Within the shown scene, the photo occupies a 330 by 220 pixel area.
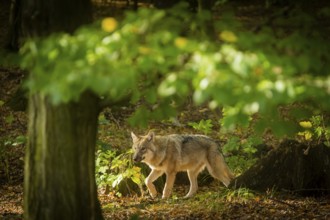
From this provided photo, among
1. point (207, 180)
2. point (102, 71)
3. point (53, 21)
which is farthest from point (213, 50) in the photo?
point (207, 180)

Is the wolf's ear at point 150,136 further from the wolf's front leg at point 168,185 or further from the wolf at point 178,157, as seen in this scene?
the wolf's front leg at point 168,185

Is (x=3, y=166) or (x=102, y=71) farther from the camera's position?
(x=3, y=166)

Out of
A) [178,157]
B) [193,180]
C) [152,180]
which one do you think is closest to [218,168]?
[193,180]

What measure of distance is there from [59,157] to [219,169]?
18.9 feet

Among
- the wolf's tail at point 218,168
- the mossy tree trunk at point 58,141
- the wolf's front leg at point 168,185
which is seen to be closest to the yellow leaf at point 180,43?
the mossy tree trunk at point 58,141

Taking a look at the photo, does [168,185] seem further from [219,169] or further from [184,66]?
[184,66]

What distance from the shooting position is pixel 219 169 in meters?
10.9

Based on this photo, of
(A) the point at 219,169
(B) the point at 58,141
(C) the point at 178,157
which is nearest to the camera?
(B) the point at 58,141

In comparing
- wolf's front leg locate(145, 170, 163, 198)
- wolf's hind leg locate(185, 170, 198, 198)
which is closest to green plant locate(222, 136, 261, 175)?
wolf's hind leg locate(185, 170, 198, 198)

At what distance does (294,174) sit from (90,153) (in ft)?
14.5

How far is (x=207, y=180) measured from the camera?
12047mm

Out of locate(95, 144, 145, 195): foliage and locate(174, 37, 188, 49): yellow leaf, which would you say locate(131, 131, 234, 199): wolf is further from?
locate(174, 37, 188, 49): yellow leaf

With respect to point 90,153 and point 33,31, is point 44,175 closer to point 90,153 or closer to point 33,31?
point 90,153

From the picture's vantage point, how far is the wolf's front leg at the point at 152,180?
10.5 m
